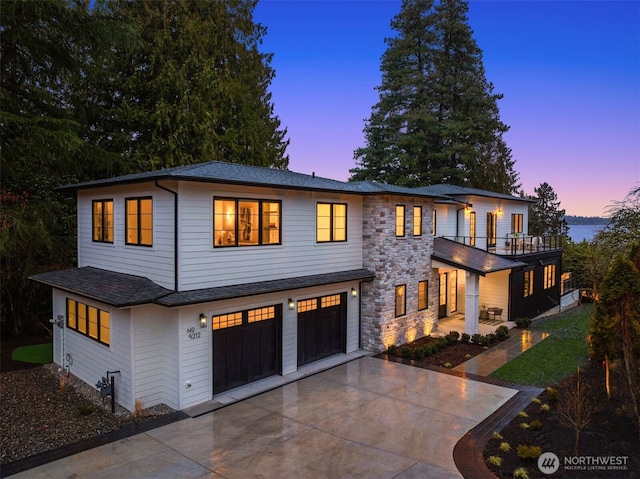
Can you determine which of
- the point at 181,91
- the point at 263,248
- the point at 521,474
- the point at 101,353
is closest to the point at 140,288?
the point at 101,353

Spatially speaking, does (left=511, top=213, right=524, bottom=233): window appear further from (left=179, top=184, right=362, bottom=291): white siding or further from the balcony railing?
(left=179, top=184, right=362, bottom=291): white siding

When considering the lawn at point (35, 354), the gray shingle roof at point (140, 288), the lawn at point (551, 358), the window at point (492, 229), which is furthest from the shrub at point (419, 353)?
the lawn at point (35, 354)

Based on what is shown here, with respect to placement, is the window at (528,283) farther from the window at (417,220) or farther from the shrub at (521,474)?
the shrub at (521,474)

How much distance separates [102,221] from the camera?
1239cm

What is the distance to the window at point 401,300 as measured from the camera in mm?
15211

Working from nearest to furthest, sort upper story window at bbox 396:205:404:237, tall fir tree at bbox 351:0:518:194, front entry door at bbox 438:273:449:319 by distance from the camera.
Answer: upper story window at bbox 396:205:404:237
front entry door at bbox 438:273:449:319
tall fir tree at bbox 351:0:518:194

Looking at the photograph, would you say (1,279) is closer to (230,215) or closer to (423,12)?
(230,215)

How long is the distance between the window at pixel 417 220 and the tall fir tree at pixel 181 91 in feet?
34.2

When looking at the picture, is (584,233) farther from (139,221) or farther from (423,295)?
(139,221)

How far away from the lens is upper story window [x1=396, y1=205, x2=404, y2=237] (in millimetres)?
15094

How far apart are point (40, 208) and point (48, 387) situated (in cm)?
740

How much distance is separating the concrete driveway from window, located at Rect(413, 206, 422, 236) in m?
6.01

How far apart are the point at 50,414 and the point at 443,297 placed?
15.9 metres

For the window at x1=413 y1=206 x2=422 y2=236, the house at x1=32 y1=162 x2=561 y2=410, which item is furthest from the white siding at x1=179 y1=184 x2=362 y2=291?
the window at x1=413 y1=206 x2=422 y2=236
